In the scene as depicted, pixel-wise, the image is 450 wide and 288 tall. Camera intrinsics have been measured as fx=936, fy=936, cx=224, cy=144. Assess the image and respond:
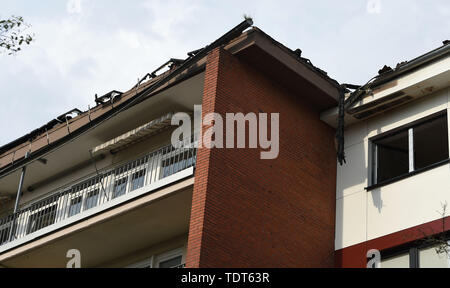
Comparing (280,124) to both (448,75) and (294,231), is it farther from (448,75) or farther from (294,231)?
(448,75)

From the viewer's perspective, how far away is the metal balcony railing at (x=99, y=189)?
20484 mm

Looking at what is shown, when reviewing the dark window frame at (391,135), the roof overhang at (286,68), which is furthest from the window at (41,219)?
the dark window frame at (391,135)

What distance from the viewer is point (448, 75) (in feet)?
61.7

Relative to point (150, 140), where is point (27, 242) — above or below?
→ below

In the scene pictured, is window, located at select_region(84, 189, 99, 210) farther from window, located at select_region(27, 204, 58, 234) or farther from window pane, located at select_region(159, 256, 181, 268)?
window pane, located at select_region(159, 256, 181, 268)

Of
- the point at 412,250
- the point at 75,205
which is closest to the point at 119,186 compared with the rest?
the point at 75,205

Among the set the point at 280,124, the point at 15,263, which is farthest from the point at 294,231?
the point at 15,263

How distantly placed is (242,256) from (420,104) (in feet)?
17.0

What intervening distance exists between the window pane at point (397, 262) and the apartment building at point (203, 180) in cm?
64

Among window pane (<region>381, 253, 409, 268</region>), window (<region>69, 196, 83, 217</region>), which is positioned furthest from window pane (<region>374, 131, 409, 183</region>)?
window (<region>69, 196, 83, 217</region>)

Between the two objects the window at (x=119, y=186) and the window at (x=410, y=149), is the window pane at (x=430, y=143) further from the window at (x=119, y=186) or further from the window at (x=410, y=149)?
the window at (x=119, y=186)

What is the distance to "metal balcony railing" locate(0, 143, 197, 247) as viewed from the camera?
20.5 m

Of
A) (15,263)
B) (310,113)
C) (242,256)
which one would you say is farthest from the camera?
(15,263)

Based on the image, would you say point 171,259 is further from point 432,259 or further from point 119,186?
point 432,259
